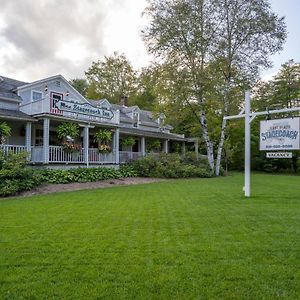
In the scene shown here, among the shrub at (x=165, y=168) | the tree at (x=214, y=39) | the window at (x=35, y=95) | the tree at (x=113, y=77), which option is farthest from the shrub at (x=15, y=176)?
the tree at (x=113, y=77)

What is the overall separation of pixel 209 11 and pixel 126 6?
13.0 metres

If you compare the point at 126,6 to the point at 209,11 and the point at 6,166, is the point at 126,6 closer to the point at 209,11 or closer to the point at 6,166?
the point at 6,166

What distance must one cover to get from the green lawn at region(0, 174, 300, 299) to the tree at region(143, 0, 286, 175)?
18.3 meters

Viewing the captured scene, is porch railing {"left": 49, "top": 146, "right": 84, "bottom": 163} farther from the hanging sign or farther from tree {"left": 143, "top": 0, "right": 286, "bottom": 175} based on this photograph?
tree {"left": 143, "top": 0, "right": 286, "bottom": 175}

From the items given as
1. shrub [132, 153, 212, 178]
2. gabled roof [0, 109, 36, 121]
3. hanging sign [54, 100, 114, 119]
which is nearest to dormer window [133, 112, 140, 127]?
shrub [132, 153, 212, 178]

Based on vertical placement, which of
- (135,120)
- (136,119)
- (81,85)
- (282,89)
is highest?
(81,85)

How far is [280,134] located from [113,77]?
1605 inches

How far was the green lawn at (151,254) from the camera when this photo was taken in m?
3.48

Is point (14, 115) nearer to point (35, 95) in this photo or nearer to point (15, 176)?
point (35, 95)

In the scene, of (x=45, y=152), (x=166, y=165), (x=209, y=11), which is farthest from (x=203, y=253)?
(x=209, y=11)

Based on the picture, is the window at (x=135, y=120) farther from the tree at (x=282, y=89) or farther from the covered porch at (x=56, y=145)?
the tree at (x=282, y=89)

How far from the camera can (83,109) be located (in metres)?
20.1

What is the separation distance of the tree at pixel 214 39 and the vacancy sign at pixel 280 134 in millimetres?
14531

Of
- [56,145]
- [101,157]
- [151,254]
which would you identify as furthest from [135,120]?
[151,254]
